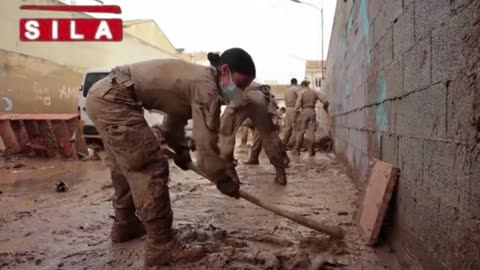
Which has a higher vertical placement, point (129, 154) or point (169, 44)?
point (169, 44)

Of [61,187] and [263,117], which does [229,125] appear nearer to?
[263,117]

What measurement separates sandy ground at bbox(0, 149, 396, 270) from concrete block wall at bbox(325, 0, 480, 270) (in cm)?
47

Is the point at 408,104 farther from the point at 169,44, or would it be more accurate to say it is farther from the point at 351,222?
the point at 169,44

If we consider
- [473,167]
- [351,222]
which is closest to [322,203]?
[351,222]

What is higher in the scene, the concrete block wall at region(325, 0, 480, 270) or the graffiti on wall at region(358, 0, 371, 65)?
the graffiti on wall at region(358, 0, 371, 65)

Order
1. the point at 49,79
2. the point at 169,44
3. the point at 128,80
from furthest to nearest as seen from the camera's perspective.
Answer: the point at 169,44 → the point at 49,79 → the point at 128,80

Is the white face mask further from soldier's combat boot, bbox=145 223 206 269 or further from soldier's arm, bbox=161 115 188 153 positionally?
soldier's combat boot, bbox=145 223 206 269

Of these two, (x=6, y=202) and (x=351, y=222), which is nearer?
(x=351, y=222)

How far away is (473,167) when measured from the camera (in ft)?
4.96

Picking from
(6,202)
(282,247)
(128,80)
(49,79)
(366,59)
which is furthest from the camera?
(49,79)

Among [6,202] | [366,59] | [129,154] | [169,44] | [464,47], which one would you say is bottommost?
[6,202]

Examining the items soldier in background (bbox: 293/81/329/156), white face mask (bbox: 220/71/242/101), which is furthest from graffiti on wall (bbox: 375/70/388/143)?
soldier in background (bbox: 293/81/329/156)

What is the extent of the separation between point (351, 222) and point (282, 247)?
2.70ft

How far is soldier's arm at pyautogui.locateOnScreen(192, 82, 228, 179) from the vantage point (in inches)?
91.8
